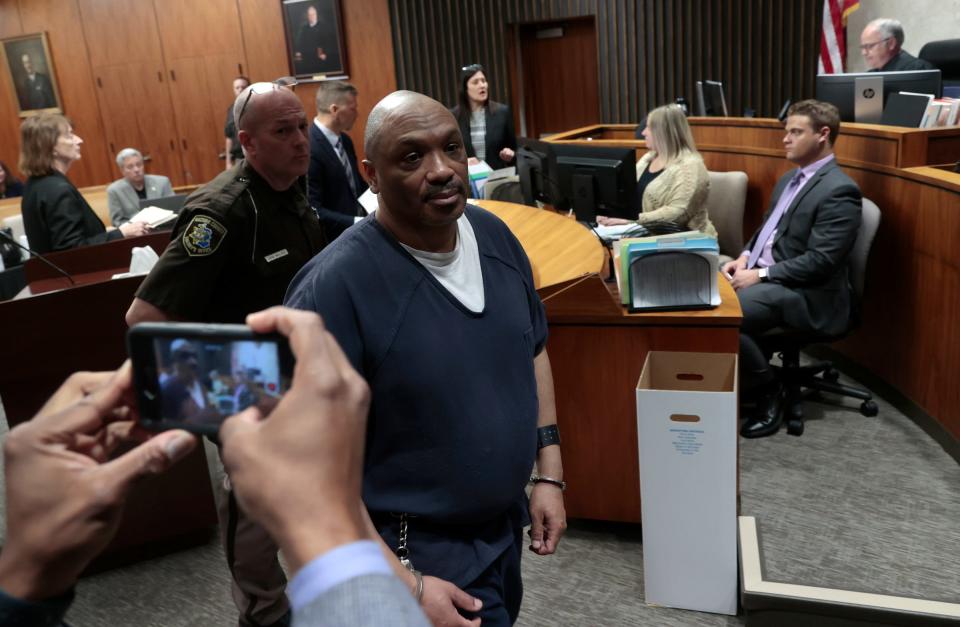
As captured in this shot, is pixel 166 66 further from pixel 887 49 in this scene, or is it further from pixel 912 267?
pixel 912 267

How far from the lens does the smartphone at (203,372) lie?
647 millimetres

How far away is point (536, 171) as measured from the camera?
465 centimetres

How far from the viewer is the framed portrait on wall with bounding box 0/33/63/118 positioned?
405 inches

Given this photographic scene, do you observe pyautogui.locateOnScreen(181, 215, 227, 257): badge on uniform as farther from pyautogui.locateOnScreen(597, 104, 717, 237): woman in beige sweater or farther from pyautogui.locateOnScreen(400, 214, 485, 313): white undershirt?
pyautogui.locateOnScreen(597, 104, 717, 237): woman in beige sweater

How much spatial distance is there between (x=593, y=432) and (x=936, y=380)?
1.61 meters

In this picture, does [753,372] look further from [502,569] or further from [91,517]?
[91,517]

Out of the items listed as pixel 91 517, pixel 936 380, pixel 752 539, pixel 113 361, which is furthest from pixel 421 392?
pixel 936 380

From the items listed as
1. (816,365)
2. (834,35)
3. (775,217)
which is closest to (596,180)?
(775,217)

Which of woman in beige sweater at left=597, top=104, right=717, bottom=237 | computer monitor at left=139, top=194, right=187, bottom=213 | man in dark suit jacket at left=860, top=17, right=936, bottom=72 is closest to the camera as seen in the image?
woman in beige sweater at left=597, top=104, right=717, bottom=237

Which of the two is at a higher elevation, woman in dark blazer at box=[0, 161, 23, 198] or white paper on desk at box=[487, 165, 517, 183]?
white paper on desk at box=[487, 165, 517, 183]

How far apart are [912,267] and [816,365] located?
0.64 m

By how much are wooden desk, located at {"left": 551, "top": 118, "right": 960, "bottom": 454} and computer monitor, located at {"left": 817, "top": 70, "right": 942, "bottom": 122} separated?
1.60ft

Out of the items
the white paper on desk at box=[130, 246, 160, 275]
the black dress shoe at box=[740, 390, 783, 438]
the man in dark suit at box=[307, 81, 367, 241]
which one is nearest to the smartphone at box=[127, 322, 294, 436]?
the white paper on desk at box=[130, 246, 160, 275]

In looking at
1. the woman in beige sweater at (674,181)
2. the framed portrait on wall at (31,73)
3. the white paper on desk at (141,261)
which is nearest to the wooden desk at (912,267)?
the woman in beige sweater at (674,181)
